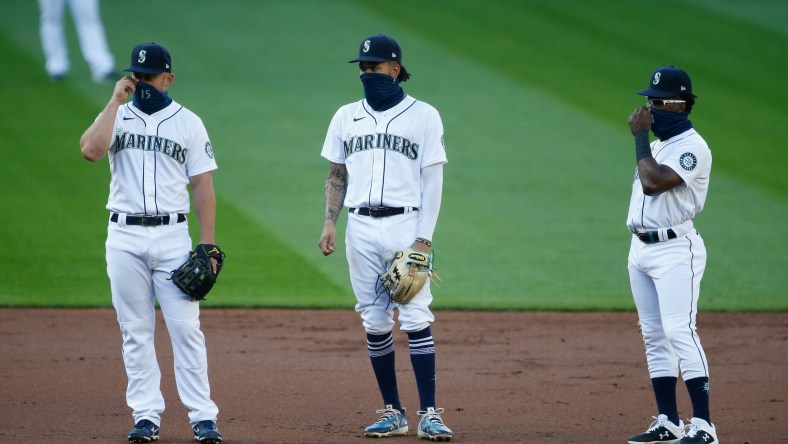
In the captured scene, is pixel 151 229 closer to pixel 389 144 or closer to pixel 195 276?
pixel 195 276

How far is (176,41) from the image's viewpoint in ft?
61.6

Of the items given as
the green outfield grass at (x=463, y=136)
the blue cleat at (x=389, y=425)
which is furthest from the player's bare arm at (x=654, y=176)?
the green outfield grass at (x=463, y=136)

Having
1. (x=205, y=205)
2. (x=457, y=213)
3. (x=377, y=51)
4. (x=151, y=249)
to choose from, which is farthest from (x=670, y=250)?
(x=457, y=213)

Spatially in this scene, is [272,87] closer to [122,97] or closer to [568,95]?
[568,95]

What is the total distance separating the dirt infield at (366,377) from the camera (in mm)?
5906

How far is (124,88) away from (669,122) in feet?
9.17

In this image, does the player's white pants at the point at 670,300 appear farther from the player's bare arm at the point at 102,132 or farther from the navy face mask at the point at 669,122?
the player's bare arm at the point at 102,132

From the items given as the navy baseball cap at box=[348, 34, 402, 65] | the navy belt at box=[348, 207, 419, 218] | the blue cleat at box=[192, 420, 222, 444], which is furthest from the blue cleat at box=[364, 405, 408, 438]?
the navy baseball cap at box=[348, 34, 402, 65]

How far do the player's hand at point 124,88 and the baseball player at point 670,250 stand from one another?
2579 millimetres

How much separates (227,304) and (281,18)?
11.3 metres

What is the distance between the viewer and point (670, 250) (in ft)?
18.1

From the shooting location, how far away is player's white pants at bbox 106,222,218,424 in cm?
548

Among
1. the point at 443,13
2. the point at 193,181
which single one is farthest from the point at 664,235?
the point at 443,13

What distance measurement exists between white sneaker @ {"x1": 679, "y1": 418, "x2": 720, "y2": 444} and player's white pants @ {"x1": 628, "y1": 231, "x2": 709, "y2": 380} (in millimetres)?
232
